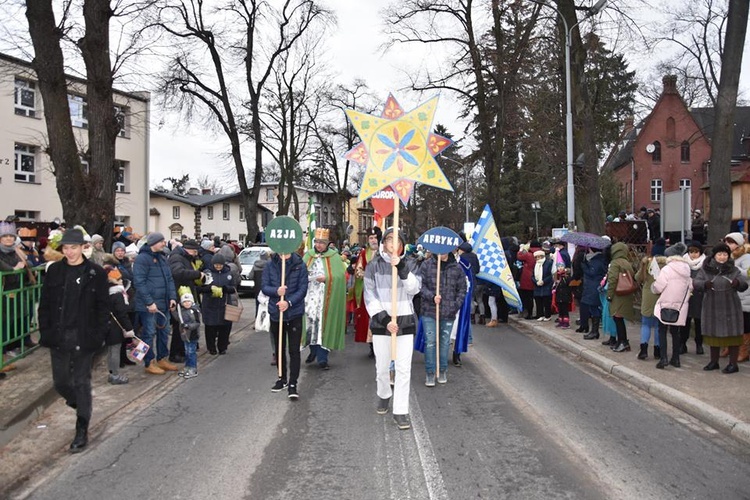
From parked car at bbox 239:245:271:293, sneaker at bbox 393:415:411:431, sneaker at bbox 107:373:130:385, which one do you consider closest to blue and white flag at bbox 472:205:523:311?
sneaker at bbox 393:415:411:431

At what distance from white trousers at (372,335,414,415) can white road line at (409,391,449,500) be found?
257mm

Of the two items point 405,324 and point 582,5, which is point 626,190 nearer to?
point 582,5

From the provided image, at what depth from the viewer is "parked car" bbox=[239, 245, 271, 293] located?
72.8 ft

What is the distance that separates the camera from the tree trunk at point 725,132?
12234mm

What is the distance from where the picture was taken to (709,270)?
8.78 m

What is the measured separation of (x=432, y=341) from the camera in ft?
27.3

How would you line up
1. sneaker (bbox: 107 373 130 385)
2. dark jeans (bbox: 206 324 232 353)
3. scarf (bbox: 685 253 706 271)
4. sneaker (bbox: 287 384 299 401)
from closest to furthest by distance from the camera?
1. sneaker (bbox: 287 384 299 401)
2. sneaker (bbox: 107 373 130 385)
3. scarf (bbox: 685 253 706 271)
4. dark jeans (bbox: 206 324 232 353)

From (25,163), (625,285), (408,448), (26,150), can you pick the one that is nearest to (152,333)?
(408,448)

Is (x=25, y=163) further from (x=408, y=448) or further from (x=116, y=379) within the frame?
(x=408, y=448)

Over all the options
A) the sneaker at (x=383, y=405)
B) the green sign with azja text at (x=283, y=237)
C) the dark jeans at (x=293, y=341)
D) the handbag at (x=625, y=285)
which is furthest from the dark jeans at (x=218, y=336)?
the handbag at (x=625, y=285)

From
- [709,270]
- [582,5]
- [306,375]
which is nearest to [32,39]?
[306,375]

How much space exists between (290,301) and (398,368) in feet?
5.93

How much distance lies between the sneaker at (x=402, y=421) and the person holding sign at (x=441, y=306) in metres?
1.96

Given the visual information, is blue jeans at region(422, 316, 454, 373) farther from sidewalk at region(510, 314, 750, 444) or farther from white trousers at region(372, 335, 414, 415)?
sidewalk at region(510, 314, 750, 444)
